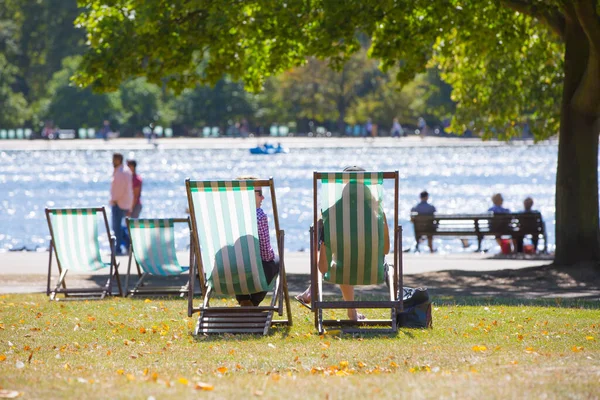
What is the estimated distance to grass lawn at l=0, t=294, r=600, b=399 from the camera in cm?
543

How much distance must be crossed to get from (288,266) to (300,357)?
833 cm

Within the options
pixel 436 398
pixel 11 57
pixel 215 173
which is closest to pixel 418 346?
pixel 436 398

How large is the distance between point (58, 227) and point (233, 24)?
12.2 feet

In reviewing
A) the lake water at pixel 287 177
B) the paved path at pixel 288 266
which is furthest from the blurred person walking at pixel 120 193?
the lake water at pixel 287 177

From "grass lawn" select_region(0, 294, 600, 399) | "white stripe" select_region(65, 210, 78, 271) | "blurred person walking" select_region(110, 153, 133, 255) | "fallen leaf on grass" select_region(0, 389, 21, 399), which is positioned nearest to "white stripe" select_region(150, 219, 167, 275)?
"white stripe" select_region(65, 210, 78, 271)

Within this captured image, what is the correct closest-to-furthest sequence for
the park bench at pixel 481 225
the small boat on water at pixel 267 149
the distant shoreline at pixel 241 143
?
the park bench at pixel 481 225, the small boat on water at pixel 267 149, the distant shoreline at pixel 241 143

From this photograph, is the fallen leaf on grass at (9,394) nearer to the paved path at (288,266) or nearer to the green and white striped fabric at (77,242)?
the green and white striped fabric at (77,242)

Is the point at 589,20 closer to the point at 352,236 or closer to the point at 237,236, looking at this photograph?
the point at 352,236

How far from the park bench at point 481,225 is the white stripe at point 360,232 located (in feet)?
35.9

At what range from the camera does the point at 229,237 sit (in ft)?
27.1

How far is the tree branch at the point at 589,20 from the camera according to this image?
42.0ft

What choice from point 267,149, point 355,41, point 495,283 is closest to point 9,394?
A: point 495,283

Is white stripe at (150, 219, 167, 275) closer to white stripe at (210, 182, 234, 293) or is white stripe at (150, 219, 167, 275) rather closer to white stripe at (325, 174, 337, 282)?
white stripe at (210, 182, 234, 293)

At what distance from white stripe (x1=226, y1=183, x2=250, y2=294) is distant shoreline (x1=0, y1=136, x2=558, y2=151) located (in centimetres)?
5933
